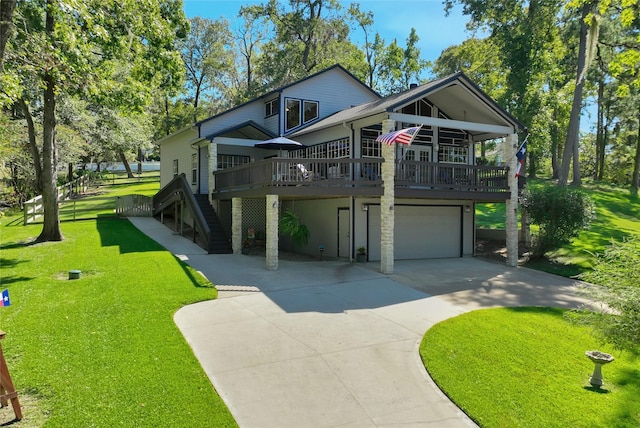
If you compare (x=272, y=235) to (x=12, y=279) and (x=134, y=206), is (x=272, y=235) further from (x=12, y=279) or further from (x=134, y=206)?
(x=134, y=206)

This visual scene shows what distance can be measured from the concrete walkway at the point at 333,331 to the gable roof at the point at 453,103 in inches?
226

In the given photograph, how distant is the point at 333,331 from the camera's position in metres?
7.99

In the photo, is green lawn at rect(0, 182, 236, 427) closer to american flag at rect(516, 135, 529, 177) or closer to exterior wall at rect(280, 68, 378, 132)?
exterior wall at rect(280, 68, 378, 132)

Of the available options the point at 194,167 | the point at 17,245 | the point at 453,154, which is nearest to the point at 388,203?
the point at 453,154

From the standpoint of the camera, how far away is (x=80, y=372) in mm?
5785

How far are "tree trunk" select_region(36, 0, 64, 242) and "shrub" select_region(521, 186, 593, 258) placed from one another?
63.0ft

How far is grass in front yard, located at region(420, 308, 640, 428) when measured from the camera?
5.25m

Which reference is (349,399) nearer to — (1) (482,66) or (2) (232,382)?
(2) (232,382)

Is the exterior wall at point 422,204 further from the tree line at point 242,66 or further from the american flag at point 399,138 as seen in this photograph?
the tree line at point 242,66

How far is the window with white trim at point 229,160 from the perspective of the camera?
20891 mm

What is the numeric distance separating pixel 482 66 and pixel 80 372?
32962mm

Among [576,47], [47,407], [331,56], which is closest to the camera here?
[47,407]

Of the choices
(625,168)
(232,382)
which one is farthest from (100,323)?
(625,168)

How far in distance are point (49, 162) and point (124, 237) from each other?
4.10 m
